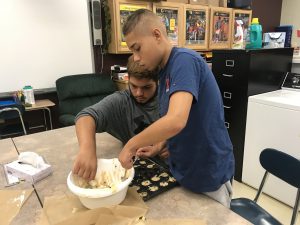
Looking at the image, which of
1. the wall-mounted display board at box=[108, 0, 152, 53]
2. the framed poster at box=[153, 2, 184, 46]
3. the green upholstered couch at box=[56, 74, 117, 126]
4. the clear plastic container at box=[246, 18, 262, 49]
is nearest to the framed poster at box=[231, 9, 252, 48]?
the framed poster at box=[153, 2, 184, 46]

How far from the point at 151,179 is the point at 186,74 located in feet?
1.42

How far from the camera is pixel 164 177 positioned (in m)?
0.99

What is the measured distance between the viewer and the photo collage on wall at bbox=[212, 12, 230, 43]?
145 inches

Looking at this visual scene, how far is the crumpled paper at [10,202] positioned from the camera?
0.81m

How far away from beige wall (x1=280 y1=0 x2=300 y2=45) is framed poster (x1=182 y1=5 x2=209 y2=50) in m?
1.89

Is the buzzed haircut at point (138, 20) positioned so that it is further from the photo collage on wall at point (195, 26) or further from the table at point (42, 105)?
the photo collage on wall at point (195, 26)

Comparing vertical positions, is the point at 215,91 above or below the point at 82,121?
above

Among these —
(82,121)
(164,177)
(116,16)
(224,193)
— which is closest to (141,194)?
(164,177)

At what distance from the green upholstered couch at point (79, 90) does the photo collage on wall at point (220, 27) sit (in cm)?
171

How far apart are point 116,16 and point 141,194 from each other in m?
2.47

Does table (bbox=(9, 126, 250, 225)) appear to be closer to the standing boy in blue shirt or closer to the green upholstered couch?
the standing boy in blue shirt

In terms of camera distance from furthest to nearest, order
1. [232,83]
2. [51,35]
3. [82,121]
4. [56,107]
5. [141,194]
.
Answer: [56,107]
[51,35]
[232,83]
[82,121]
[141,194]

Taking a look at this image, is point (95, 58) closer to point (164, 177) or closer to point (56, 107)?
point (56, 107)

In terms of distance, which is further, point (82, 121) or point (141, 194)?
point (82, 121)
